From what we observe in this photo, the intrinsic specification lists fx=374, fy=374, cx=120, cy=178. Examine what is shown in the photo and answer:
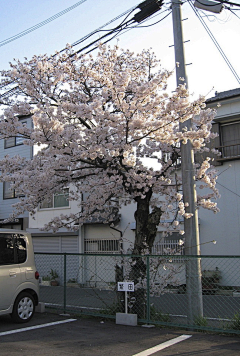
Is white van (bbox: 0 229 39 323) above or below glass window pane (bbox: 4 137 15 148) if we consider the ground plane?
below

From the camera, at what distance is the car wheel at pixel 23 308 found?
7.95 m

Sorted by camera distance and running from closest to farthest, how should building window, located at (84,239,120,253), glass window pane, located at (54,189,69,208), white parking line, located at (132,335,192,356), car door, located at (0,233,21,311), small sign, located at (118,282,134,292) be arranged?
white parking line, located at (132,335,192,356) < small sign, located at (118,282,134,292) < car door, located at (0,233,21,311) < building window, located at (84,239,120,253) < glass window pane, located at (54,189,69,208)

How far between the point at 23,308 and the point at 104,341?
248 cm

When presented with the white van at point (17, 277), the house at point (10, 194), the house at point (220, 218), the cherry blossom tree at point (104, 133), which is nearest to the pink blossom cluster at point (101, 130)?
the cherry blossom tree at point (104, 133)

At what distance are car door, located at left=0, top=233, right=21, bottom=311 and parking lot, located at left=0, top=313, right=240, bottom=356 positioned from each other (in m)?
0.60

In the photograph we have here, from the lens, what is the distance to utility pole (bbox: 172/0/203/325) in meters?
7.34

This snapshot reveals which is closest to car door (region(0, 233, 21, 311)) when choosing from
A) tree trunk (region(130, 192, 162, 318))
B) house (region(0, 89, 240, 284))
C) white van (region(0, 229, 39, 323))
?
white van (region(0, 229, 39, 323))

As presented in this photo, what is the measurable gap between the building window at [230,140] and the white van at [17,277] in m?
8.89

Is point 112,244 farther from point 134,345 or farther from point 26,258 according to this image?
point 134,345

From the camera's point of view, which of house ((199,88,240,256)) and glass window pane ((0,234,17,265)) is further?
house ((199,88,240,256))

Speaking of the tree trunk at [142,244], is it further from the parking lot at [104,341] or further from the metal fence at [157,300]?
the parking lot at [104,341]

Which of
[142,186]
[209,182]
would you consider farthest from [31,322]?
[209,182]

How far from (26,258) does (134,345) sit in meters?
3.48

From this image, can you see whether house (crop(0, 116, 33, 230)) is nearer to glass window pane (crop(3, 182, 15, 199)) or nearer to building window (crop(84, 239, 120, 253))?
glass window pane (crop(3, 182, 15, 199))
